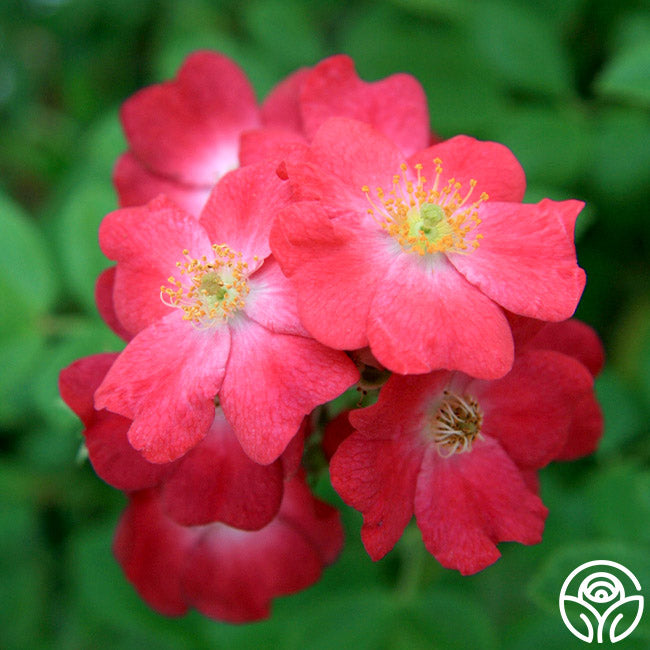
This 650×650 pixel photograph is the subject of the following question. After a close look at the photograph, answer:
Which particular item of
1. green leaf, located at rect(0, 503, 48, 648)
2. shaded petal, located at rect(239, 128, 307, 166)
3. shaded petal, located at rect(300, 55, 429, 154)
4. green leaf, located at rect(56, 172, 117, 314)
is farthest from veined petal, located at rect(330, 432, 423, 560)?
green leaf, located at rect(0, 503, 48, 648)

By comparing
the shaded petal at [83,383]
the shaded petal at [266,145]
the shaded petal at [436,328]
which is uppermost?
the shaded petal at [266,145]

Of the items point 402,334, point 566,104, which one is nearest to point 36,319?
point 402,334

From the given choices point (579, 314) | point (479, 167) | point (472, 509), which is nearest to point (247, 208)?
point (479, 167)

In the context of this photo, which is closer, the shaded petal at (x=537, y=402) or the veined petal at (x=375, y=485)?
the veined petal at (x=375, y=485)

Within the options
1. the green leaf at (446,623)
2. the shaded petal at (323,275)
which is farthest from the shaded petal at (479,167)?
the green leaf at (446,623)

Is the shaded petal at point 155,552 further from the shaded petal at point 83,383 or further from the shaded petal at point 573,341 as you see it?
the shaded petal at point 573,341

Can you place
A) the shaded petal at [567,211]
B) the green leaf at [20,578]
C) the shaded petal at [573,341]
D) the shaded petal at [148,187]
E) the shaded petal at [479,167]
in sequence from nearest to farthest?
the shaded petal at [567,211]
the shaded petal at [479,167]
the shaded petal at [573,341]
the shaded petal at [148,187]
the green leaf at [20,578]

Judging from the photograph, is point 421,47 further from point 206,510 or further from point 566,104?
point 206,510
